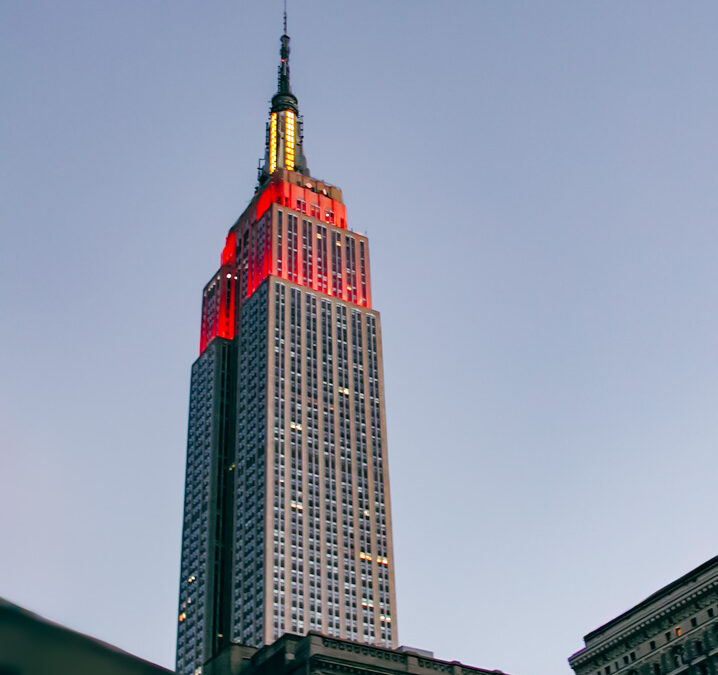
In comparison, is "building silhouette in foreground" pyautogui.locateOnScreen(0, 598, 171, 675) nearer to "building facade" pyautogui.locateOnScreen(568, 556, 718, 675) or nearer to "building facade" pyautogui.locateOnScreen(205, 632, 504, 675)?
"building facade" pyautogui.locateOnScreen(205, 632, 504, 675)

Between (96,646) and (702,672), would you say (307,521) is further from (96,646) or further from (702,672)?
(96,646)

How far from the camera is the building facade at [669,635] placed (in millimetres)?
93875

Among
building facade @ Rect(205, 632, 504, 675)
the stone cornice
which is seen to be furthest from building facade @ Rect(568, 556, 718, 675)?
building facade @ Rect(205, 632, 504, 675)

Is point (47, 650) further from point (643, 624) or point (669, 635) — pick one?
point (643, 624)

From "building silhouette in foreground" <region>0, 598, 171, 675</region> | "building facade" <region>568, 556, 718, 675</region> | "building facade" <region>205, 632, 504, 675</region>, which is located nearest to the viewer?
"building silhouette in foreground" <region>0, 598, 171, 675</region>

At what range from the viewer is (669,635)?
9831 cm

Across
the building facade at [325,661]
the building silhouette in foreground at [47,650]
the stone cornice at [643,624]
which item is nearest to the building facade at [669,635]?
the stone cornice at [643,624]

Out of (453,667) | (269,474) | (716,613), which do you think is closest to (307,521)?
(269,474)

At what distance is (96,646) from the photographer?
928 centimetres

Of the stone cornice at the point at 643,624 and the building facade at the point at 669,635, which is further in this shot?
the stone cornice at the point at 643,624

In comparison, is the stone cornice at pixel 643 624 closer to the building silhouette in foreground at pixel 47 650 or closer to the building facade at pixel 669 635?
the building facade at pixel 669 635

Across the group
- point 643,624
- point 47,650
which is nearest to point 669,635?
point 643,624

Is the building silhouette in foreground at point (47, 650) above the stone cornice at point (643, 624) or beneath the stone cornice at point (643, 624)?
beneath

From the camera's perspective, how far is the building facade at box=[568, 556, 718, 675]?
93.9 metres
